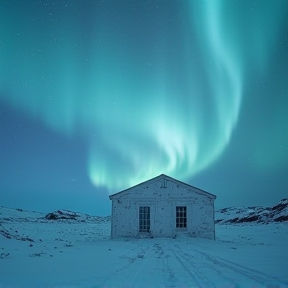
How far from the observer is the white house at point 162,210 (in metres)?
21.4

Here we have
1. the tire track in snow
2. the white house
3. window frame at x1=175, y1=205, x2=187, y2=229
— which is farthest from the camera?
window frame at x1=175, y1=205, x2=187, y2=229

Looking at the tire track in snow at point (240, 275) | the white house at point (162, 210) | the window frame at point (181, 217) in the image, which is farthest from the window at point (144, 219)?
the tire track in snow at point (240, 275)

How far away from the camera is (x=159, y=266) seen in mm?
8258

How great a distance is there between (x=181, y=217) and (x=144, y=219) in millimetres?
2826

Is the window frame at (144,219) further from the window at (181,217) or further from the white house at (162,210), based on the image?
the window at (181,217)

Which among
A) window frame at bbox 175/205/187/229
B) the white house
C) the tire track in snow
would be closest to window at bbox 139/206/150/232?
the white house

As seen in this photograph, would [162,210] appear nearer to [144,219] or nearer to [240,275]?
[144,219]

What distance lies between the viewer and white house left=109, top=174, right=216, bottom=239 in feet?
70.2

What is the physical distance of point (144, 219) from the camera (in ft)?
71.3

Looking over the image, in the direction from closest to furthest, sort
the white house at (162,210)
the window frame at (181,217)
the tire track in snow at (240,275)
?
1. the tire track in snow at (240,275)
2. the white house at (162,210)
3. the window frame at (181,217)

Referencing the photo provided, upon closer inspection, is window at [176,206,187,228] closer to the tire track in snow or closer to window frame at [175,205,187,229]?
window frame at [175,205,187,229]

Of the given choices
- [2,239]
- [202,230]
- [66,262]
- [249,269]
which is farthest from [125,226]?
[249,269]

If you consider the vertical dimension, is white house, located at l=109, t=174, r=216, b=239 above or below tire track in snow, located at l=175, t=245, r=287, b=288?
above

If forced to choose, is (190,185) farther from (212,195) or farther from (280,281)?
(280,281)
